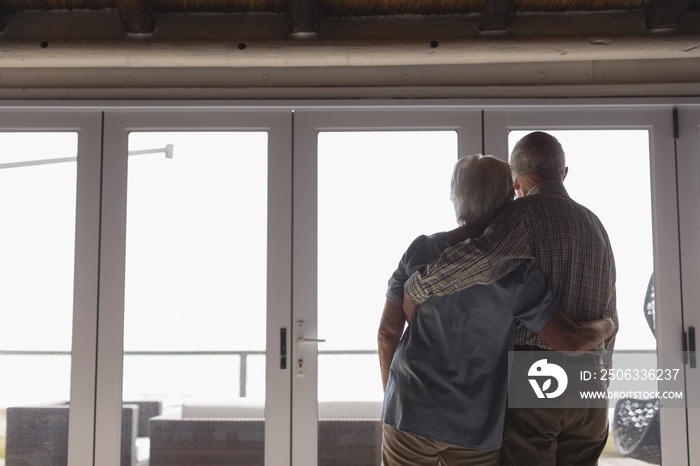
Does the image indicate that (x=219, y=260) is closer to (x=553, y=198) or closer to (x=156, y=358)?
(x=156, y=358)

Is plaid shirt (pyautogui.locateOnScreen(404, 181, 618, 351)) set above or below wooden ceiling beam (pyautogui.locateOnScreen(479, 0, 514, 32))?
below

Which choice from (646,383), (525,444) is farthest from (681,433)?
(525,444)

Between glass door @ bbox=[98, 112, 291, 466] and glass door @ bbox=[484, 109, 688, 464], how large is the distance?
125 cm

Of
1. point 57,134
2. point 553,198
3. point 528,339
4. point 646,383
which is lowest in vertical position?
point 646,383

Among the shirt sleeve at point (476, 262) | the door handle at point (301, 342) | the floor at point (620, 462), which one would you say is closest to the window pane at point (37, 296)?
the door handle at point (301, 342)

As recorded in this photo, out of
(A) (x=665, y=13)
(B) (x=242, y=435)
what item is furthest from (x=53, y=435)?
(A) (x=665, y=13)

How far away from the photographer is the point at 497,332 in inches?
72.2

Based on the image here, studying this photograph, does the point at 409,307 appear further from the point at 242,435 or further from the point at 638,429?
the point at 638,429

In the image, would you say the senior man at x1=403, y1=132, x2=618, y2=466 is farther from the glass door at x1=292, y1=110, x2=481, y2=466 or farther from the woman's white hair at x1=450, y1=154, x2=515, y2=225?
the glass door at x1=292, y1=110, x2=481, y2=466

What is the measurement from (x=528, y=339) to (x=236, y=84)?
233 centimetres

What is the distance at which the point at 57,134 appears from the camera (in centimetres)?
372

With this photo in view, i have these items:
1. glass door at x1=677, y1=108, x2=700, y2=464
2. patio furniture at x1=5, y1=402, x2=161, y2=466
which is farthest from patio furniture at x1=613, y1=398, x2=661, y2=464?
patio furniture at x1=5, y1=402, x2=161, y2=466

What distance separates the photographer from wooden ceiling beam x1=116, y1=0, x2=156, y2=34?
3461 millimetres

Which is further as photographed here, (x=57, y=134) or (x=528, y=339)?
(x=57, y=134)
